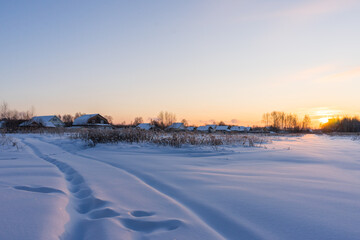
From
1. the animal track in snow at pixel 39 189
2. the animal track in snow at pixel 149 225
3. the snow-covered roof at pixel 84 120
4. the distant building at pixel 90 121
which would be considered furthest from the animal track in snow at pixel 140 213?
the snow-covered roof at pixel 84 120

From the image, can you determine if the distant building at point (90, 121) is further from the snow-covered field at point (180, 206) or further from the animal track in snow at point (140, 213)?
the animal track in snow at point (140, 213)

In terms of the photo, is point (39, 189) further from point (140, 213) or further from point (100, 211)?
point (140, 213)

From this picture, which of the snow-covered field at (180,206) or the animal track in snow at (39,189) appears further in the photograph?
the animal track in snow at (39,189)

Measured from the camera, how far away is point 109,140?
9.25m

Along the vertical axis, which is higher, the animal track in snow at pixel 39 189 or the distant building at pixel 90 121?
the distant building at pixel 90 121

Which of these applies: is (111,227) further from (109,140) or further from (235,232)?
(109,140)

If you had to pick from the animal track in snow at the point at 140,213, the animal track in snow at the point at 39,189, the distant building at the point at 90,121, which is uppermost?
the distant building at the point at 90,121

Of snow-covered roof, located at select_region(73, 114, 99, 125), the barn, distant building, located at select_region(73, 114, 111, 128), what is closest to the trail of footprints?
distant building, located at select_region(73, 114, 111, 128)

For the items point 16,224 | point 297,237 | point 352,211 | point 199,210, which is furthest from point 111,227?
point 352,211

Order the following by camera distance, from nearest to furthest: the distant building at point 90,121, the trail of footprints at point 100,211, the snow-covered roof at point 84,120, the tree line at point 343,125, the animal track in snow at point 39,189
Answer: the trail of footprints at point 100,211 < the animal track in snow at point 39,189 < the distant building at point 90,121 < the snow-covered roof at point 84,120 < the tree line at point 343,125

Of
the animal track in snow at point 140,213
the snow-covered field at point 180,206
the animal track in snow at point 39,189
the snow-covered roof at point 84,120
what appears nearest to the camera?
the snow-covered field at point 180,206

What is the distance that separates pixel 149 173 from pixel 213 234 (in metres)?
2.31

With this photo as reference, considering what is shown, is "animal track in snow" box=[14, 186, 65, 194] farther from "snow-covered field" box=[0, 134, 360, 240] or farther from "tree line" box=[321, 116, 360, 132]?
"tree line" box=[321, 116, 360, 132]

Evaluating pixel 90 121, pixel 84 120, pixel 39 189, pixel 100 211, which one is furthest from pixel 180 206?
pixel 84 120
